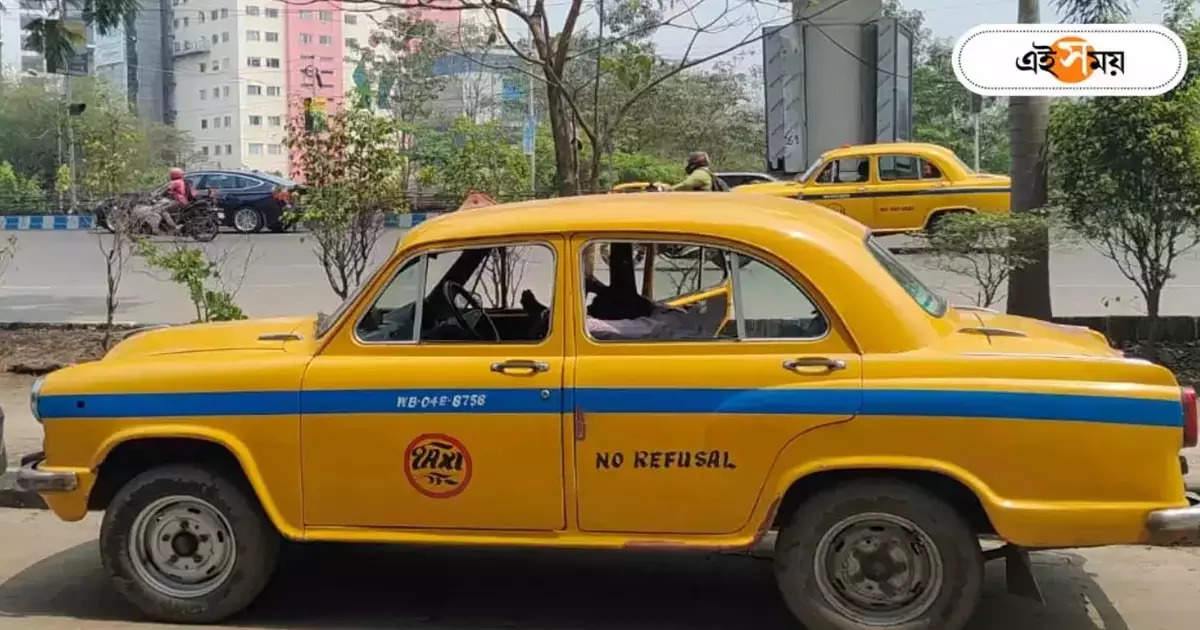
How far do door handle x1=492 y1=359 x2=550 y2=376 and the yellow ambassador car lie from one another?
0.04 feet

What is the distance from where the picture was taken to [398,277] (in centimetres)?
509

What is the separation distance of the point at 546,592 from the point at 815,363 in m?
1.84

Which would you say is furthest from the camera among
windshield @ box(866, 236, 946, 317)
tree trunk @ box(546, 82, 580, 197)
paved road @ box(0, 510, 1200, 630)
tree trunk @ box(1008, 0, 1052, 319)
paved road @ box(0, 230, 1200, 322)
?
paved road @ box(0, 230, 1200, 322)

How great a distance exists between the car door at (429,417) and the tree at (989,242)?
5828 mm

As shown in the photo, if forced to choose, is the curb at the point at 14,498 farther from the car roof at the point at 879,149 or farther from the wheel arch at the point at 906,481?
the car roof at the point at 879,149

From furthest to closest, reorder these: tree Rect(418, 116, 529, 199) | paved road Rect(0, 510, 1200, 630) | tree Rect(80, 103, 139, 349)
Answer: tree Rect(418, 116, 529, 199)
tree Rect(80, 103, 139, 349)
paved road Rect(0, 510, 1200, 630)

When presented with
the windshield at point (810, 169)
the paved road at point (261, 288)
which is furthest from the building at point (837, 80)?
the paved road at point (261, 288)

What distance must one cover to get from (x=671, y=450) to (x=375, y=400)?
1178mm

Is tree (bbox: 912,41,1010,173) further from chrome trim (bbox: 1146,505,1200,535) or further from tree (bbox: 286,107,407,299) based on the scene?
chrome trim (bbox: 1146,505,1200,535)

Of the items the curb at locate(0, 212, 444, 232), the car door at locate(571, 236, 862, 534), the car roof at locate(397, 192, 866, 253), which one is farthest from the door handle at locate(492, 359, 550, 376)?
the curb at locate(0, 212, 444, 232)

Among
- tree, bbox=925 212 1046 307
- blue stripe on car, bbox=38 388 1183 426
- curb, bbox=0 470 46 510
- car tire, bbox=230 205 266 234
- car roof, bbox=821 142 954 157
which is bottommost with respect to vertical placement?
curb, bbox=0 470 46 510

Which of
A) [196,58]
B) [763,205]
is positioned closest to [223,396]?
[763,205]

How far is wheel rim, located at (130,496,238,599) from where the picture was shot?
5.15m

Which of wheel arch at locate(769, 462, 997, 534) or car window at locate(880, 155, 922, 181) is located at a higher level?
car window at locate(880, 155, 922, 181)
